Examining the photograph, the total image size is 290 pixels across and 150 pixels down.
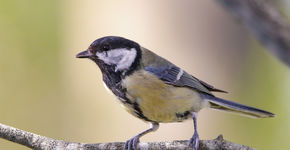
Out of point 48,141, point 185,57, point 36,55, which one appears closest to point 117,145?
point 48,141

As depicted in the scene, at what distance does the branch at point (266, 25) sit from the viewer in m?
4.09

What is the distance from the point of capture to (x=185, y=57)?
455 centimetres

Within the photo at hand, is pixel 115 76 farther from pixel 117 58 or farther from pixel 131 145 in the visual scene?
pixel 131 145

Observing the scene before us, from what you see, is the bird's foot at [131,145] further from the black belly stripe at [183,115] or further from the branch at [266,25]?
the branch at [266,25]

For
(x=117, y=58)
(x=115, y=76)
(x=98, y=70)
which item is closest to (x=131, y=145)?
(x=115, y=76)

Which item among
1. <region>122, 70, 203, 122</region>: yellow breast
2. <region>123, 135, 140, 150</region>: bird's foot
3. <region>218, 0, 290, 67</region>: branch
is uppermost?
<region>218, 0, 290, 67</region>: branch

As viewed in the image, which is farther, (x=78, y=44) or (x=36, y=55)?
(x=36, y=55)

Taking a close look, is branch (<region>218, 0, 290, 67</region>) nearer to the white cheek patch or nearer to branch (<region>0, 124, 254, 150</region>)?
the white cheek patch

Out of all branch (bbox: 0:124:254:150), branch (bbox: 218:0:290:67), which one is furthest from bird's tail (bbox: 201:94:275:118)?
branch (bbox: 218:0:290:67)

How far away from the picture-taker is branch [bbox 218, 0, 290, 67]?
13.4ft

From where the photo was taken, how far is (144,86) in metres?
2.96

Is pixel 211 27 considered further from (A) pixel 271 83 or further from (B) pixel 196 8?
(A) pixel 271 83

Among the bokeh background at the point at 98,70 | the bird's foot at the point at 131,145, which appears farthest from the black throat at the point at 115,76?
the bokeh background at the point at 98,70

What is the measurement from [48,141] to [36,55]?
3493 millimetres
